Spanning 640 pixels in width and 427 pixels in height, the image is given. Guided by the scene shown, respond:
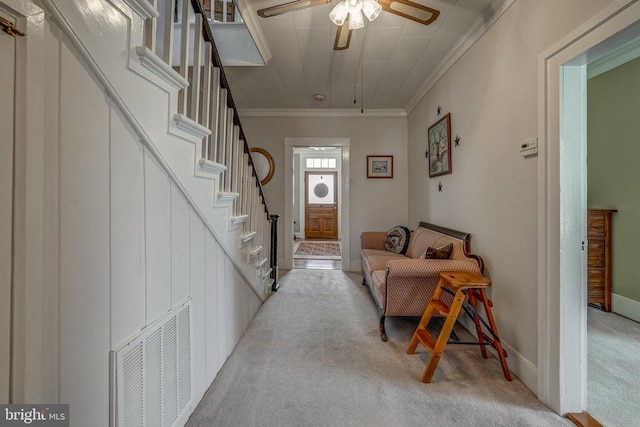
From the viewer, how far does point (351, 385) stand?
5.44 feet

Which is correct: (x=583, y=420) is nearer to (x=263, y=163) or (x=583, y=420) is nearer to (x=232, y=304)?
(x=232, y=304)

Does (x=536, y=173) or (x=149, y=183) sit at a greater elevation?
(x=536, y=173)

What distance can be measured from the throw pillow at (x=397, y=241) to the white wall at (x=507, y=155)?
0.92 metres

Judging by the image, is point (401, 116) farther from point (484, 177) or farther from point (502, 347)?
point (502, 347)

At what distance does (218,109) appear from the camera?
1832 mm

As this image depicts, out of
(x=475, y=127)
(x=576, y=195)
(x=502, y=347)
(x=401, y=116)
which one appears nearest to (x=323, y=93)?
(x=401, y=116)

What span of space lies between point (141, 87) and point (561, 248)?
2018mm

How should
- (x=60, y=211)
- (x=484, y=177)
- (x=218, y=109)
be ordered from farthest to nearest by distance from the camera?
(x=484, y=177) < (x=218, y=109) < (x=60, y=211)

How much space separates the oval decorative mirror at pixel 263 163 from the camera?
4523 mm

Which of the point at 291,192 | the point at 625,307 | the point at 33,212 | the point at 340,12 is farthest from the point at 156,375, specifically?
the point at 625,307

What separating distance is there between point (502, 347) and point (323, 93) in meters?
3.30

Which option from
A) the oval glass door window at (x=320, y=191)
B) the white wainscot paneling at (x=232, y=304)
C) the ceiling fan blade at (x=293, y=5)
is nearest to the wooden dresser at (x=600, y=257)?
the ceiling fan blade at (x=293, y=5)

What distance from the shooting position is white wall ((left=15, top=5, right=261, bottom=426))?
2.38ft

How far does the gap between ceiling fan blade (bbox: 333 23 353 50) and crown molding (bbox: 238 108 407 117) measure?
229 cm
